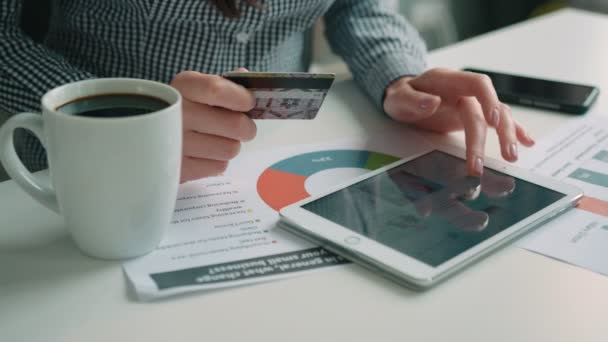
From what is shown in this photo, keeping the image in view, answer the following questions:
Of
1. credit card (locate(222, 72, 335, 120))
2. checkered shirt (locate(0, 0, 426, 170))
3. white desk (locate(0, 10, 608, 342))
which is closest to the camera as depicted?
white desk (locate(0, 10, 608, 342))

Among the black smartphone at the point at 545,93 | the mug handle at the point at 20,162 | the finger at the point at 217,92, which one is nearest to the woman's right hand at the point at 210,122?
the finger at the point at 217,92

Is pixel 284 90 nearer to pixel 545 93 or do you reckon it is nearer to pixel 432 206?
pixel 432 206

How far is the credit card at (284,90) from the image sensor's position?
20.4 inches

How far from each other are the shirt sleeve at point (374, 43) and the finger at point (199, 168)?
0.91ft

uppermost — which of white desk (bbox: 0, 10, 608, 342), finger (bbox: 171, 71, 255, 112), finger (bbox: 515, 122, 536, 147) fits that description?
finger (bbox: 171, 71, 255, 112)

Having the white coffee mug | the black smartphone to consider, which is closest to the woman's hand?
the black smartphone

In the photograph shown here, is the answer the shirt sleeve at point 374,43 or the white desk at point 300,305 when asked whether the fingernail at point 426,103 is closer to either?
the shirt sleeve at point 374,43

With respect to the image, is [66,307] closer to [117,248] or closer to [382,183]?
[117,248]

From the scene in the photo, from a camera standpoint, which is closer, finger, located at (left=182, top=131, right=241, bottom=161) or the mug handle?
the mug handle

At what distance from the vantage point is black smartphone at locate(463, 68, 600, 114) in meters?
0.81

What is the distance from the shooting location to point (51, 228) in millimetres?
527

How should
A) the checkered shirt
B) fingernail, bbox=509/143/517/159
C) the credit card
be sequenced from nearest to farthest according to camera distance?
the credit card → fingernail, bbox=509/143/517/159 → the checkered shirt

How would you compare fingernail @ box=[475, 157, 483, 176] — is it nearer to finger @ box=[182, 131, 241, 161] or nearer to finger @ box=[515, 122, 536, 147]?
finger @ box=[515, 122, 536, 147]

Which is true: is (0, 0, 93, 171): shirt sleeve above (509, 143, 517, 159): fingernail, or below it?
above
